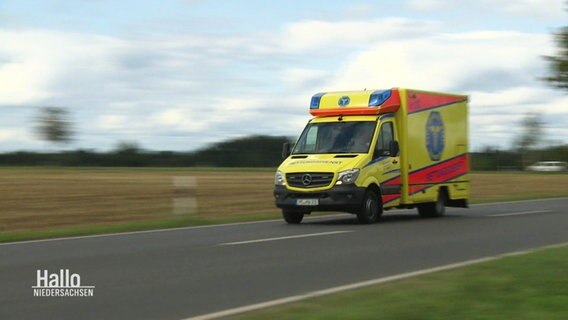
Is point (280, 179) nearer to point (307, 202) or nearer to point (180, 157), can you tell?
point (307, 202)

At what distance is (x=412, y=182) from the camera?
2058 centimetres

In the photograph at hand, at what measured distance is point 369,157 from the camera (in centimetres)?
1905

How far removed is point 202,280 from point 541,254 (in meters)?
4.34

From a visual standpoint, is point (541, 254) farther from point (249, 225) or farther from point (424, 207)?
point (424, 207)

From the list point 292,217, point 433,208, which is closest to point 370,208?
point 292,217

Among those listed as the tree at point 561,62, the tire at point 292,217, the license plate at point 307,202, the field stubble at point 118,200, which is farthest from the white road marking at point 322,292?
the tree at point 561,62

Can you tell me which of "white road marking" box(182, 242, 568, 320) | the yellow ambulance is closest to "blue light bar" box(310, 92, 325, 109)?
the yellow ambulance

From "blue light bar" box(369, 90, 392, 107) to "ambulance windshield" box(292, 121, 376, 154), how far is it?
453 millimetres

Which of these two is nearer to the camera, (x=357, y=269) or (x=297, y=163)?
(x=357, y=269)

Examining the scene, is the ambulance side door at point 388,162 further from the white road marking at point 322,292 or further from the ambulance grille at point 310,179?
the white road marking at point 322,292

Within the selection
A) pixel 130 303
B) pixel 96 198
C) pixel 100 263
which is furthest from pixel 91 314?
pixel 96 198

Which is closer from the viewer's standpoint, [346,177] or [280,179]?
[346,177]

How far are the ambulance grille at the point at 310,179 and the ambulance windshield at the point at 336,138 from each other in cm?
94

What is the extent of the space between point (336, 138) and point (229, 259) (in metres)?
7.62
